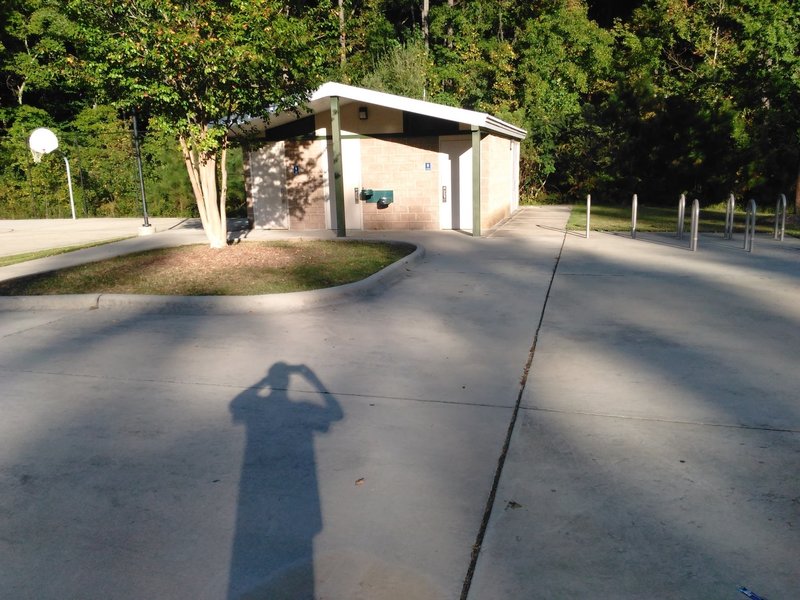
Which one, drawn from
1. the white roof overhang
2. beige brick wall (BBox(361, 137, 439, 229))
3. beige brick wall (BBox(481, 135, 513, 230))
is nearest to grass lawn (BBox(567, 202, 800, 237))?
beige brick wall (BBox(481, 135, 513, 230))

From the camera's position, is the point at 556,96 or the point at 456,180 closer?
the point at 456,180

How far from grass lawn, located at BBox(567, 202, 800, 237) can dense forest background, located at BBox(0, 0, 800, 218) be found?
7.14 ft

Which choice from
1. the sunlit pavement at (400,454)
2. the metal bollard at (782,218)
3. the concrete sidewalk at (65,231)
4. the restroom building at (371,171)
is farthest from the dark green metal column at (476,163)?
the concrete sidewalk at (65,231)

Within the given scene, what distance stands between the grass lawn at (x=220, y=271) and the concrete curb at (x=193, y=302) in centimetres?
39

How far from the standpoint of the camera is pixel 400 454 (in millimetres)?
4312

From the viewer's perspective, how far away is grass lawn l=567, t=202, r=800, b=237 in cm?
1675

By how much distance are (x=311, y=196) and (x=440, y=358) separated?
40.5 feet

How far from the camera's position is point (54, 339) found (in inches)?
287

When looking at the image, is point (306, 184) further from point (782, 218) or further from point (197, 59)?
point (782, 218)

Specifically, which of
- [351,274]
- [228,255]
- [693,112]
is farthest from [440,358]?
[693,112]

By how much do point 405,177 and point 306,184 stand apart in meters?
2.64

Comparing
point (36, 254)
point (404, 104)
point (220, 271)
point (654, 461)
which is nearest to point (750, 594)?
point (654, 461)

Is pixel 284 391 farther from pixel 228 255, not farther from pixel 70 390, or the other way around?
pixel 228 255

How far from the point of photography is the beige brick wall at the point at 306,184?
17672 millimetres
